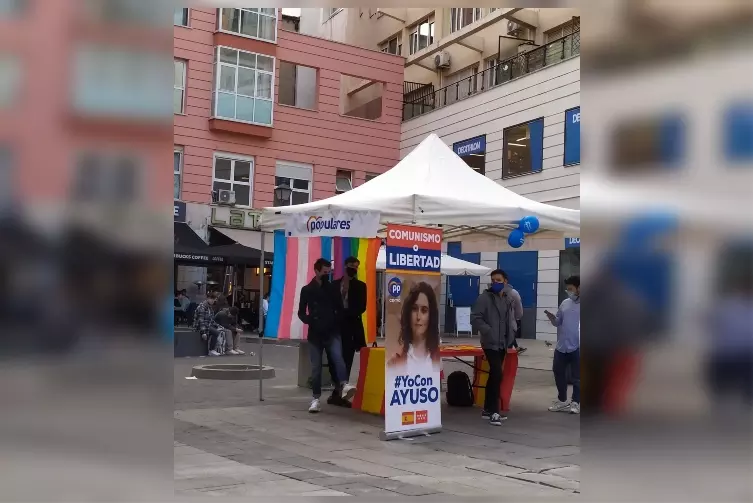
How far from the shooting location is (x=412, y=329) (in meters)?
8.23

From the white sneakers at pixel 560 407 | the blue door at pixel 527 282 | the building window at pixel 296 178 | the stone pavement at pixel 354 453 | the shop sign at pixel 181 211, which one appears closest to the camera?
the stone pavement at pixel 354 453

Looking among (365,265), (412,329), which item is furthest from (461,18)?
(412,329)

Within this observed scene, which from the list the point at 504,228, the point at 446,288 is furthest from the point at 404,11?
the point at 504,228

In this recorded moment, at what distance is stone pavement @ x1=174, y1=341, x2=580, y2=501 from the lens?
19.6 feet

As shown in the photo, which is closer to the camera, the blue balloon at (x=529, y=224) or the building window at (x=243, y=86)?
the blue balloon at (x=529, y=224)

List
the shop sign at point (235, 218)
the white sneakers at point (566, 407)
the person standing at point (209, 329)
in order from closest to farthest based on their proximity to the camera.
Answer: the white sneakers at point (566, 407)
the person standing at point (209, 329)
the shop sign at point (235, 218)

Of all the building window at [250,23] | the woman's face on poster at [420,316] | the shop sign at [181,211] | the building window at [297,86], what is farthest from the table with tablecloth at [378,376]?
the building window at [297,86]

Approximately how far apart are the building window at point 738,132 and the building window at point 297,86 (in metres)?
23.8

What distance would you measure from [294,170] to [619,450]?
930 inches

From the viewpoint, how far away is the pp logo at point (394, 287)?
26.3 feet

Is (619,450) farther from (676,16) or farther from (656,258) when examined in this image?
(676,16)

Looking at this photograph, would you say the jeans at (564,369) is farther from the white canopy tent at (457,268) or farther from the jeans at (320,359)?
the white canopy tent at (457,268)

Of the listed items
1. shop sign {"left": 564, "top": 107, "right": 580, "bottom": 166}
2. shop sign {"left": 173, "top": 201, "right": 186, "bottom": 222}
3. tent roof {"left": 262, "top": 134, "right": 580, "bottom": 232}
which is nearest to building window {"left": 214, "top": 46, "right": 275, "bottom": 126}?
shop sign {"left": 173, "top": 201, "right": 186, "bottom": 222}

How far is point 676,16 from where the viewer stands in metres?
5.77
